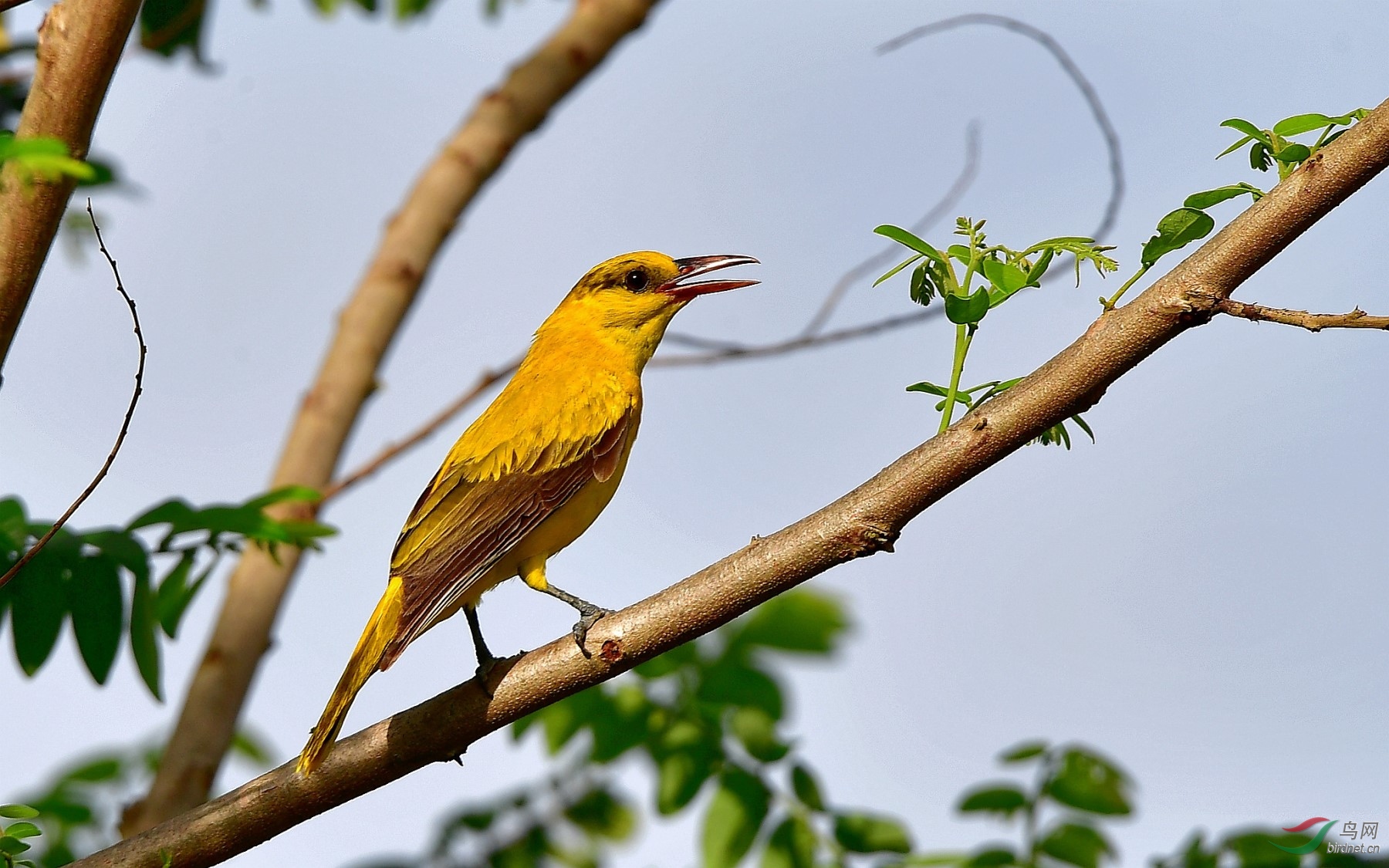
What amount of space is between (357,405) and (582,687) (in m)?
3.28

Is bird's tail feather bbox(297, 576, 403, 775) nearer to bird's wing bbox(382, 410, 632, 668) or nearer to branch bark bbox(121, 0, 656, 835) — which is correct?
bird's wing bbox(382, 410, 632, 668)

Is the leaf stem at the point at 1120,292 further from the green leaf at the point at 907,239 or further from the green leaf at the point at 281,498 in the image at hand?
the green leaf at the point at 281,498

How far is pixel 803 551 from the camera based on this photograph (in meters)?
2.71

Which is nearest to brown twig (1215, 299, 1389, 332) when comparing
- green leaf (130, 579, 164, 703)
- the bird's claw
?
the bird's claw

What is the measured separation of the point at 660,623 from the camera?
284 cm

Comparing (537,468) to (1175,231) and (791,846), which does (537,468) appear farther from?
(1175,231)

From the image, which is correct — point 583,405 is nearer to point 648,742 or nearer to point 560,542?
point 560,542

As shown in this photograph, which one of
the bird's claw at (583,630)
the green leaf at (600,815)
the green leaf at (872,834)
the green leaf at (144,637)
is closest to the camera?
the bird's claw at (583,630)

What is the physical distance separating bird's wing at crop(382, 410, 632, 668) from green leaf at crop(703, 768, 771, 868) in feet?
3.56

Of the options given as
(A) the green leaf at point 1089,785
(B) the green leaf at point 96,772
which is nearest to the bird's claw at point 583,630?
(A) the green leaf at point 1089,785

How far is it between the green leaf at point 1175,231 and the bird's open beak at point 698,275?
2515 mm

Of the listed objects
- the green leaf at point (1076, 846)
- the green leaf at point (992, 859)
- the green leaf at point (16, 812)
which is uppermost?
the green leaf at point (1076, 846)

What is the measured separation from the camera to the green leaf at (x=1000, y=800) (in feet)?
13.8

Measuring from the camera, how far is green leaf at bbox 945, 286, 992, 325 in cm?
267
